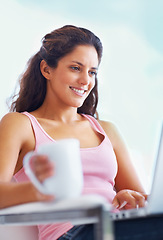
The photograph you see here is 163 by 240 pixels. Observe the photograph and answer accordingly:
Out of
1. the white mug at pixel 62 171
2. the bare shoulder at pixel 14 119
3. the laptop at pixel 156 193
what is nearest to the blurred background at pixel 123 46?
the bare shoulder at pixel 14 119

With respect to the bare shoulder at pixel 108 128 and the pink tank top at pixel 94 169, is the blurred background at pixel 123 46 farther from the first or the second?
the pink tank top at pixel 94 169

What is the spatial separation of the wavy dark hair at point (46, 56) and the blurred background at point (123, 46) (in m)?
0.87

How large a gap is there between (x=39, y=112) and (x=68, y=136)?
7.0 inches

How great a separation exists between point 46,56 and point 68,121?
11.2 inches

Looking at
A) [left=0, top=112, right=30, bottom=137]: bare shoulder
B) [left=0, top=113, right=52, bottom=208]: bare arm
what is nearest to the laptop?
[left=0, top=113, right=52, bottom=208]: bare arm

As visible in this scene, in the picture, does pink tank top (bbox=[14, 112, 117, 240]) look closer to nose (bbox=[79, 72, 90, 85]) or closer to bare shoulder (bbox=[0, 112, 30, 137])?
bare shoulder (bbox=[0, 112, 30, 137])

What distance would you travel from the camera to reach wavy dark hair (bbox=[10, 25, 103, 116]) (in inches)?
63.5

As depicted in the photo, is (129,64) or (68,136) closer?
(68,136)

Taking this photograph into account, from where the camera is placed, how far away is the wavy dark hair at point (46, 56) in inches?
63.5

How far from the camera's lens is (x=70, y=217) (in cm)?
78

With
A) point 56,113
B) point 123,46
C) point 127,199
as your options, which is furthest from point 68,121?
point 123,46

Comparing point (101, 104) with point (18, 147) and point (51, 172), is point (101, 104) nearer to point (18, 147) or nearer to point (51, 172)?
point (18, 147)

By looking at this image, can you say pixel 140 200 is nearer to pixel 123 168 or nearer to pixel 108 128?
pixel 123 168

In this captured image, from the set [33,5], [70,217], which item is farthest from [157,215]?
[33,5]
